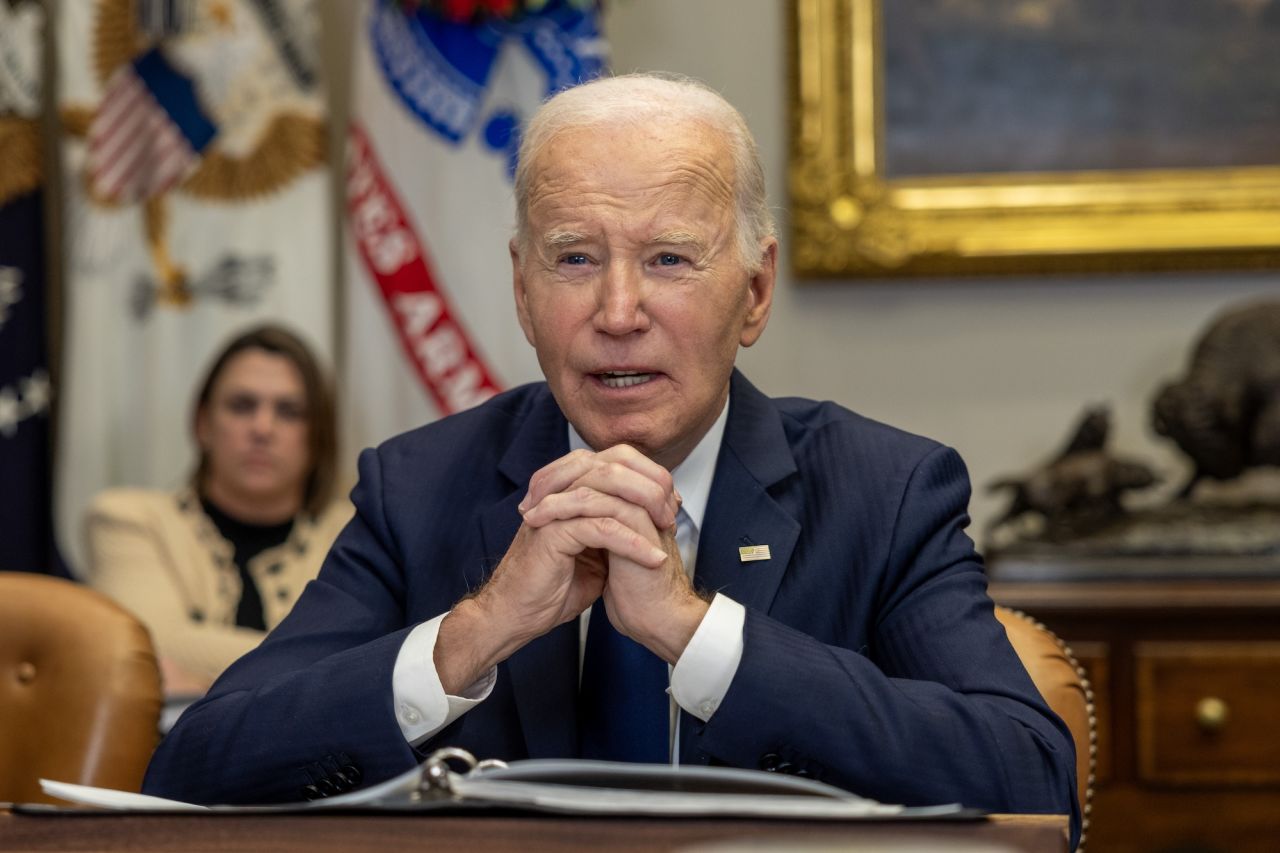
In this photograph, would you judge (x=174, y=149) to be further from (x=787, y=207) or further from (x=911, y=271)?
(x=911, y=271)

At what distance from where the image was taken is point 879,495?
6.61 ft

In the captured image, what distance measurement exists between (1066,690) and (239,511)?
9.09ft

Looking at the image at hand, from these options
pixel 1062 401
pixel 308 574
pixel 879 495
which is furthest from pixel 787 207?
pixel 879 495

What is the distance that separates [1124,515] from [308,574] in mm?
2044

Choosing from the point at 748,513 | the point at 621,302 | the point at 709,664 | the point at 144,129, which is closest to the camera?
the point at 709,664

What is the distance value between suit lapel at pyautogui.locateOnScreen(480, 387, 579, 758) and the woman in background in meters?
2.18

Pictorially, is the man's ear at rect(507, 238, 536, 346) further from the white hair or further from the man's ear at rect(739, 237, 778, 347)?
the man's ear at rect(739, 237, 778, 347)

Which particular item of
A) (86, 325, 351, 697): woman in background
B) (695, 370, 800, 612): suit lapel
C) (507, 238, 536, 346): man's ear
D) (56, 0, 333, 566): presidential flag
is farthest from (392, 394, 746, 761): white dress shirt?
(56, 0, 333, 566): presidential flag

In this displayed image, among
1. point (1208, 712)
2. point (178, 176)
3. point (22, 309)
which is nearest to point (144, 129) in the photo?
point (178, 176)

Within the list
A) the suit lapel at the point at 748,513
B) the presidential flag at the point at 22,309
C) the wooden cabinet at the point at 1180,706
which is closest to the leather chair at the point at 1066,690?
the suit lapel at the point at 748,513


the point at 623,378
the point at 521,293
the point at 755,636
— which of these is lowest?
the point at 755,636

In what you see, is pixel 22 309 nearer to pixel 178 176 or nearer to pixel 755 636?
pixel 178 176

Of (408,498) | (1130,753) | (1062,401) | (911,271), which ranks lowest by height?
(1130,753)

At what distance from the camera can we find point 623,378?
6.31ft
